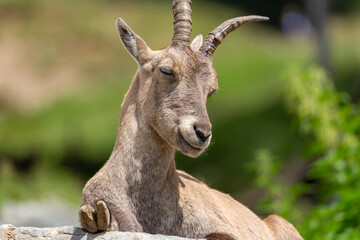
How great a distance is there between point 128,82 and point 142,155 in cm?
1923

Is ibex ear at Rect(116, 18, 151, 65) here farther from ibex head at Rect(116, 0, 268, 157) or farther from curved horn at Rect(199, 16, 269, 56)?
→ curved horn at Rect(199, 16, 269, 56)

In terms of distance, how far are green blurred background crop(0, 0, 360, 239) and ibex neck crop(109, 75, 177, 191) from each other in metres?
8.70

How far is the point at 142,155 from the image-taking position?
21.8 ft

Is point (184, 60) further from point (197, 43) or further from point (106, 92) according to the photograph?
point (106, 92)

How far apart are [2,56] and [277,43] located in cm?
1155

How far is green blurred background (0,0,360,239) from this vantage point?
20.8 metres

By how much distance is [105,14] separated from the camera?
30.6 meters

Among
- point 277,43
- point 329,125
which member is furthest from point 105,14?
point 329,125

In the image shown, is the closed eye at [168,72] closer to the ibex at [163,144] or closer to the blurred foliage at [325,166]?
the ibex at [163,144]

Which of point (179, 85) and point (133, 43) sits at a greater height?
point (133, 43)

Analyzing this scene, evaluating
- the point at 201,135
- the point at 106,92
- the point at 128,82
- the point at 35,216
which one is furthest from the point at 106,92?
the point at 201,135

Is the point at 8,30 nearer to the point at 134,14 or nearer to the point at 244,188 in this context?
the point at 134,14

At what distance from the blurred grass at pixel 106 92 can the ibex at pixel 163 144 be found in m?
9.02

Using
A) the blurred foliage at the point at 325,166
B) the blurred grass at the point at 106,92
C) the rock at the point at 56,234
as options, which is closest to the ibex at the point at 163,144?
the rock at the point at 56,234
